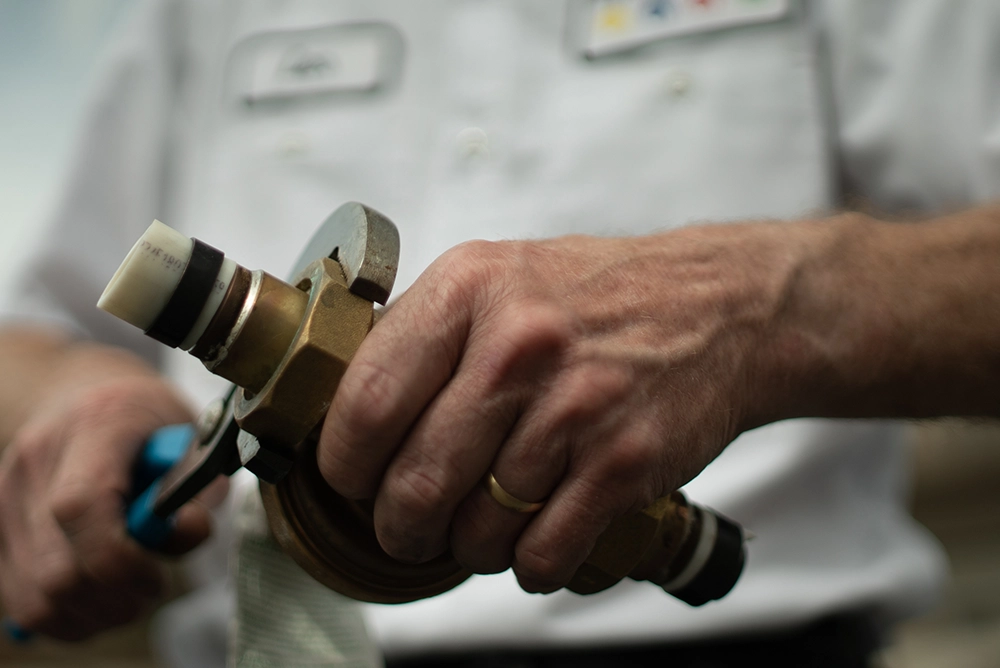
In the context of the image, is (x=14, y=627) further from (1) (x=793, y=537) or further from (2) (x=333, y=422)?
(1) (x=793, y=537)

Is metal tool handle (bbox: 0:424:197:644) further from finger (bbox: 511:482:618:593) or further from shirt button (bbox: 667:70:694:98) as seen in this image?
shirt button (bbox: 667:70:694:98)

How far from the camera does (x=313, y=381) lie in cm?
31

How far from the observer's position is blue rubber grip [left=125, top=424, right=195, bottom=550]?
49 centimetres

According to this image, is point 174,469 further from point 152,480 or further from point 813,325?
point 813,325

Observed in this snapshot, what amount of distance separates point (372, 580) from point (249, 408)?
10 centimetres

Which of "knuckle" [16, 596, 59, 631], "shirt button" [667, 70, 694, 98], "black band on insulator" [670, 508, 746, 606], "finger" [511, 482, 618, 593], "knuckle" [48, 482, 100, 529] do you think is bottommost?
"knuckle" [16, 596, 59, 631]

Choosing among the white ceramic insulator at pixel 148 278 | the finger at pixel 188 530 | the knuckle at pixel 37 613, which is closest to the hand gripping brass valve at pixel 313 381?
the white ceramic insulator at pixel 148 278

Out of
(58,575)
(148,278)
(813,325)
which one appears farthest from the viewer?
(58,575)

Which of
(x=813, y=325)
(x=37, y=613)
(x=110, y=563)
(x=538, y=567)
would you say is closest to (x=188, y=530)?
(x=110, y=563)

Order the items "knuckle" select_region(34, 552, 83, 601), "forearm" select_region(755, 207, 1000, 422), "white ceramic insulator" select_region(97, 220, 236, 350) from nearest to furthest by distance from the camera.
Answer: "white ceramic insulator" select_region(97, 220, 236, 350) < "forearm" select_region(755, 207, 1000, 422) < "knuckle" select_region(34, 552, 83, 601)

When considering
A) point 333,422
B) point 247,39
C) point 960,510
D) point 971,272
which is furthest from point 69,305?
point 960,510

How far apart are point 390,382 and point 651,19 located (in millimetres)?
558

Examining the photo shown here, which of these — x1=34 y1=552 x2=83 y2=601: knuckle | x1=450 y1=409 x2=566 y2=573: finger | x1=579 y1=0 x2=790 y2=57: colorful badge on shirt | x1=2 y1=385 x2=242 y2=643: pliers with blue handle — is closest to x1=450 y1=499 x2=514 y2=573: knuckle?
x1=450 y1=409 x2=566 y2=573: finger

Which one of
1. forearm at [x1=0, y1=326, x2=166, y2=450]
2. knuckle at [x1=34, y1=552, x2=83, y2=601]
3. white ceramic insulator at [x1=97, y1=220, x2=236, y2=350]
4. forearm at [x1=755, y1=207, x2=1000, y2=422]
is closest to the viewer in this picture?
white ceramic insulator at [x1=97, y1=220, x2=236, y2=350]
